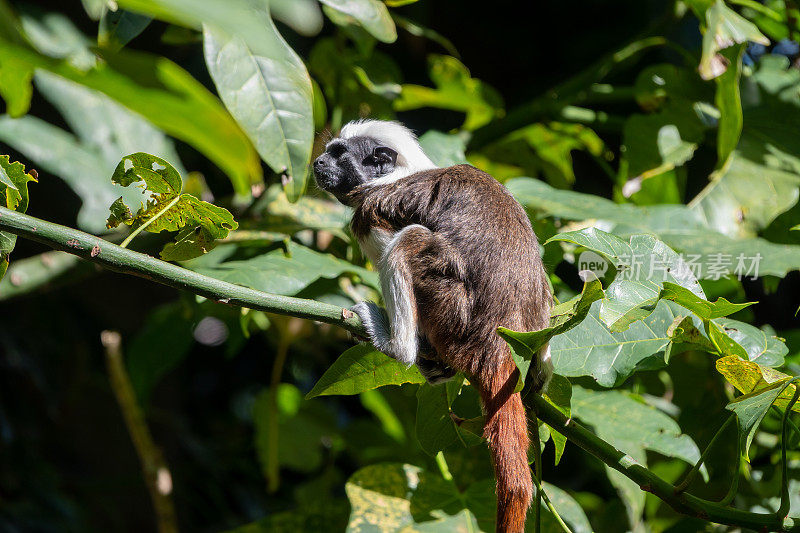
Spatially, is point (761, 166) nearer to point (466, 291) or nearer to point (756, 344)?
point (756, 344)

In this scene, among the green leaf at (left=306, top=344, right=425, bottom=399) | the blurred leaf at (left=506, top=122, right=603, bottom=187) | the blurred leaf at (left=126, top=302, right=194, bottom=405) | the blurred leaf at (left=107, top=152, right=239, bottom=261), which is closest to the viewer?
the blurred leaf at (left=107, top=152, right=239, bottom=261)

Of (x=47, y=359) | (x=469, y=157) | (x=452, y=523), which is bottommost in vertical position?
(x=47, y=359)

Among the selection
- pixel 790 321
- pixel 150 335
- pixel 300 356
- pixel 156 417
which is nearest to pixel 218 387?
pixel 300 356

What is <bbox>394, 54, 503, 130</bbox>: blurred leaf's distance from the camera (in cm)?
313

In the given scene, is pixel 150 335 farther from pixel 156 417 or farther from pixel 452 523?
pixel 452 523

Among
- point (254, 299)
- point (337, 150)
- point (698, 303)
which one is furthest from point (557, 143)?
point (254, 299)

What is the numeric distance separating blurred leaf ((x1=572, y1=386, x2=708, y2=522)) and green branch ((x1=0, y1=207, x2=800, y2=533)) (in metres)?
0.43

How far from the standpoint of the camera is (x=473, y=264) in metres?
1.80

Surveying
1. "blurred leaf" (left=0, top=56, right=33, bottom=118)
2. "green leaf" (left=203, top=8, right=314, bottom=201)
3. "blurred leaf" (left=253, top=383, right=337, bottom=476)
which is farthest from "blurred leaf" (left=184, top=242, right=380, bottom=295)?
"blurred leaf" (left=253, top=383, right=337, bottom=476)

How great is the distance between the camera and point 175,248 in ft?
5.21

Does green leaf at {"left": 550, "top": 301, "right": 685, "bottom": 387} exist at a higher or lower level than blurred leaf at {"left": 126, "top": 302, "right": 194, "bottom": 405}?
higher

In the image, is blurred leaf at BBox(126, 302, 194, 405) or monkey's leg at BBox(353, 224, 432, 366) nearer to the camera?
monkey's leg at BBox(353, 224, 432, 366)

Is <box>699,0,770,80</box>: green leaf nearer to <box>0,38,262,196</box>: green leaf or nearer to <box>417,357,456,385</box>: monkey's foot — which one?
<box>417,357,456,385</box>: monkey's foot

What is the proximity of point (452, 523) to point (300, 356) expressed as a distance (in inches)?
113
